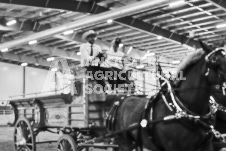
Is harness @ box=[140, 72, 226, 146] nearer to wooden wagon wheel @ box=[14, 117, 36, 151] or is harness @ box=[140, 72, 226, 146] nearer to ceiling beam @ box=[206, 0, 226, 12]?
wooden wagon wheel @ box=[14, 117, 36, 151]

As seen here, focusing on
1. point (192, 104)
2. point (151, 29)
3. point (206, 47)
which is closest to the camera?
point (206, 47)

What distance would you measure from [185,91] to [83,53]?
2.71 meters

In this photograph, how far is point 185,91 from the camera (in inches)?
171

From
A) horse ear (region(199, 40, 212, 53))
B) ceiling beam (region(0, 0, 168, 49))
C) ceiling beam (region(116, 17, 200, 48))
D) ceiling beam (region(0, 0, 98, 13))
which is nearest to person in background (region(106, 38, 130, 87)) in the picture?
horse ear (region(199, 40, 212, 53))

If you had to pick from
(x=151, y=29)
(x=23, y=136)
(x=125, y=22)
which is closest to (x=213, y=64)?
(x=23, y=136)

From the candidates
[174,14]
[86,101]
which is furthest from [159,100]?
[174,14]

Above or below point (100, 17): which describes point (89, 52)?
below

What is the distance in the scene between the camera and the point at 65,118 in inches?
273

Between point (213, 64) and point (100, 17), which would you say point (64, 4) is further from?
point (213, 64)

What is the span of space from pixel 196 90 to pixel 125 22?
12641 mm

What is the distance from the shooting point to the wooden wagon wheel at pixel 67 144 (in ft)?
21.0

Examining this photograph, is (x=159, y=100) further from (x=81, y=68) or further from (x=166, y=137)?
(x=81, y=68)

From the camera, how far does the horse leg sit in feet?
17.8

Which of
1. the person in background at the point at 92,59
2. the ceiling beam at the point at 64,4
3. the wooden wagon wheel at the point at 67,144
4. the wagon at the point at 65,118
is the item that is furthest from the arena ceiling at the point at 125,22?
the wooden wagon wheel at the point at 67,144
